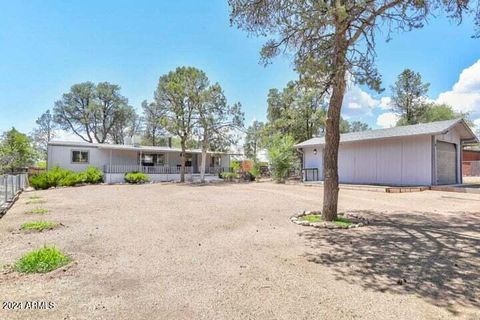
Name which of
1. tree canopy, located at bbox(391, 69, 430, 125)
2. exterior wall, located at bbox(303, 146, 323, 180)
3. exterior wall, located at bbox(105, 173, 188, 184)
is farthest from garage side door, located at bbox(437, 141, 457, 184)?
exterior wall, located at bbox(105, 173, 188, 184)

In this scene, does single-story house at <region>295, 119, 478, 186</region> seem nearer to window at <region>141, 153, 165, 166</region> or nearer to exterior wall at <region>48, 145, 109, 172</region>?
window at <region>141, 153, 165, 166</region>

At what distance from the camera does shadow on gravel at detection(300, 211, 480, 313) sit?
3.11 meters

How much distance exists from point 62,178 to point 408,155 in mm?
20300

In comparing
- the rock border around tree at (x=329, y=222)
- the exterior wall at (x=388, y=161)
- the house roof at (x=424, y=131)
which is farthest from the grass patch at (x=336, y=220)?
the exterior wall at (x=388, y=161)

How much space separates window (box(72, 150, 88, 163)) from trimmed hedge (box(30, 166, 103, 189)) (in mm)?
1412

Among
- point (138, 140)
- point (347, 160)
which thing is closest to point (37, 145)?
point (138, 140)

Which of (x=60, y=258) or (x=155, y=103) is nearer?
(x=60, y=258)

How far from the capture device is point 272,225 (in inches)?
256

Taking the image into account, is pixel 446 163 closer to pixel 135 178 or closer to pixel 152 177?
pixel 135 178

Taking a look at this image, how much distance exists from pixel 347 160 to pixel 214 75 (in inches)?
473

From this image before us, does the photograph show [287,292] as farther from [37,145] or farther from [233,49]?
[37,145]

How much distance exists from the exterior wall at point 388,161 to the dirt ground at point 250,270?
26.8 feet

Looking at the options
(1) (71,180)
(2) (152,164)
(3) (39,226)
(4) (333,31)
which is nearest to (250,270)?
(3) (39,226)

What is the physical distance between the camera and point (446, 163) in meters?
15.3
